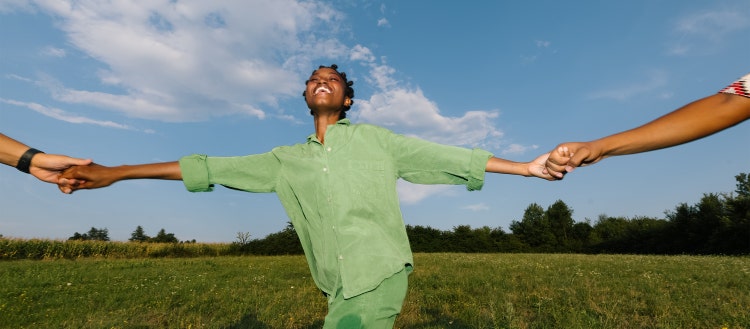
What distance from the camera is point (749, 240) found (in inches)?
1506

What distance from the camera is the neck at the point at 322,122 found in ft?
10.7

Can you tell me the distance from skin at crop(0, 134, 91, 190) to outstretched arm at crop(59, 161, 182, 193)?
0.15 ft

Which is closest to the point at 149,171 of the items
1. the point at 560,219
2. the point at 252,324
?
the point at 252,324

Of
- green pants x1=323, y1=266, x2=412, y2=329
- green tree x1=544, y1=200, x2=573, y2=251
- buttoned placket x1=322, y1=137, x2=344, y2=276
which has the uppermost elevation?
green tree x1=544, y1=200, x2=573, y2=251

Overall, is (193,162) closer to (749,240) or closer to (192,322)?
(192,322)

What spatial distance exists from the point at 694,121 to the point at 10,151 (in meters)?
3.91

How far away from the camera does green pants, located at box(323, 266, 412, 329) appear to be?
8.25 ft

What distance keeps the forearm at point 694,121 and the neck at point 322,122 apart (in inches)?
79.2

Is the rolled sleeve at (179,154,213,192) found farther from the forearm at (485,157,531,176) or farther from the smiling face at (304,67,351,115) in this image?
the forearm at (485,157,531,176)

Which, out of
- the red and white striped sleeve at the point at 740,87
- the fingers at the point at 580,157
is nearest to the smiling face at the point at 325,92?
the fingers at the point at 580,157

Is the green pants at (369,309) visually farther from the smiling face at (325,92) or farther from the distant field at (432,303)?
the distant field at (432,303)

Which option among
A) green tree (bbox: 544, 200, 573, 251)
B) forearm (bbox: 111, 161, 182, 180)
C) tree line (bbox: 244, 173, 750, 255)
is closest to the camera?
forearm (bbox: 111, 161, 182, 180)

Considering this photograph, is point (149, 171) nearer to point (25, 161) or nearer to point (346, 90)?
point (25, 161)

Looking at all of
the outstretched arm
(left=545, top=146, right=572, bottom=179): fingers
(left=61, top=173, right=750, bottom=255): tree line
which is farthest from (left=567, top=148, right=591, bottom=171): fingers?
(left=61, top=173, right=750, bottom=255): tree line
